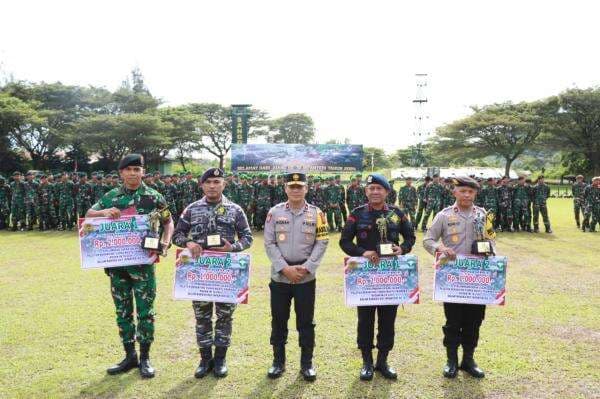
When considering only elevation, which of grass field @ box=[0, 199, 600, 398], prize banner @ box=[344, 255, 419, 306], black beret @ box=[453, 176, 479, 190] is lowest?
Answer: grass field @ box=[0, 199, 600, 398]

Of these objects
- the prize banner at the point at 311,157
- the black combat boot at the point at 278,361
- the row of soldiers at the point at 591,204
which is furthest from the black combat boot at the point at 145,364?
the prize banner at the point at 311,157

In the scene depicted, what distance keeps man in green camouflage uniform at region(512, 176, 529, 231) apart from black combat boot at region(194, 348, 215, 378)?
489 inches

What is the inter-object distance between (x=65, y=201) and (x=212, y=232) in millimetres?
11659

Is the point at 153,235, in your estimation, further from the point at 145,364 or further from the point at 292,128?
the point at 292,128

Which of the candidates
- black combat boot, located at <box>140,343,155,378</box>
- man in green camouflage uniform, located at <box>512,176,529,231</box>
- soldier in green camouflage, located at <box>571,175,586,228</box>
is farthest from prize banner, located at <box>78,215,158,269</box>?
soldier in green camouflage, located at <box>571,175,586,228</box>

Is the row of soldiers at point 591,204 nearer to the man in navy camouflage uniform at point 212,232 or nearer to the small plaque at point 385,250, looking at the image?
the small plaque at point 385,250

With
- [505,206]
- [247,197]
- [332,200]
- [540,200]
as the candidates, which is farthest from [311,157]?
[540,200]

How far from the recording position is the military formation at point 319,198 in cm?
1370

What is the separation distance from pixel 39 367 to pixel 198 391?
157cm

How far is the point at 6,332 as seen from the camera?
494 cm

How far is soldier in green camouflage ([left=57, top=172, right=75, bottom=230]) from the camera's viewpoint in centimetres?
1374

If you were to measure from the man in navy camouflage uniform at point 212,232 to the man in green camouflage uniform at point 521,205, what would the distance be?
39.9 feet

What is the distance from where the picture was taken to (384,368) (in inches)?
157

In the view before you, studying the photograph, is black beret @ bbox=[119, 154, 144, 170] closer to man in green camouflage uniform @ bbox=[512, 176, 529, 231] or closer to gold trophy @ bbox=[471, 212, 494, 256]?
gold trophy @ bbox=[471, 212, 494, 256]
